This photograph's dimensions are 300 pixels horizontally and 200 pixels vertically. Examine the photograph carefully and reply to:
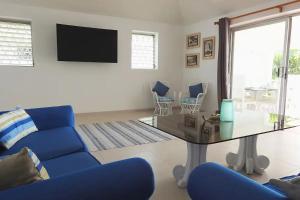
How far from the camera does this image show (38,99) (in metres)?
4.68

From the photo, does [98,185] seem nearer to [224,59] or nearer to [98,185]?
[98,185]

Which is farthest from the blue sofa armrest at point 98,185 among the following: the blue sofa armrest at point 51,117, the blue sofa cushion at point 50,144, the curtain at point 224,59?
the curtain at point 224,59

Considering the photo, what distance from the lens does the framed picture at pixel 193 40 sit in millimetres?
5559

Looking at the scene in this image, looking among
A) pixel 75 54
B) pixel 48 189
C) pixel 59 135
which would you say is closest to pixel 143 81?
pixel 75 54

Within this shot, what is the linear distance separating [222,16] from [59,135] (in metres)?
4.37

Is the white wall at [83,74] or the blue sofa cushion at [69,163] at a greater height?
the white wall at [83,74]

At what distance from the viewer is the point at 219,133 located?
1845 mm

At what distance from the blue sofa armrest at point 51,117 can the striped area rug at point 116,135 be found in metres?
0.62

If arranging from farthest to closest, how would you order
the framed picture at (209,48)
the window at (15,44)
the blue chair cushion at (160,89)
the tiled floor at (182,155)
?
the blue chair cushion at (160,89) → the framed picture at (209,48) → the window at (15,44) → the tiled floor at (182,155)

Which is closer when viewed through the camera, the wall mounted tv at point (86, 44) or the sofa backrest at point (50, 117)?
the sofa backrest at point (50, 117)

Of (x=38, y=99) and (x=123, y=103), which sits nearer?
(x=38, y=99)

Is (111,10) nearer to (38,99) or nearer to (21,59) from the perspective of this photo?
(21,59)

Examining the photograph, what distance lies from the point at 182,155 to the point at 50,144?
1.54 meters

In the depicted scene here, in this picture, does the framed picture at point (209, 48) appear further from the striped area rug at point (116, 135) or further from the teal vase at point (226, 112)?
the teal vase at point (226, 112)
